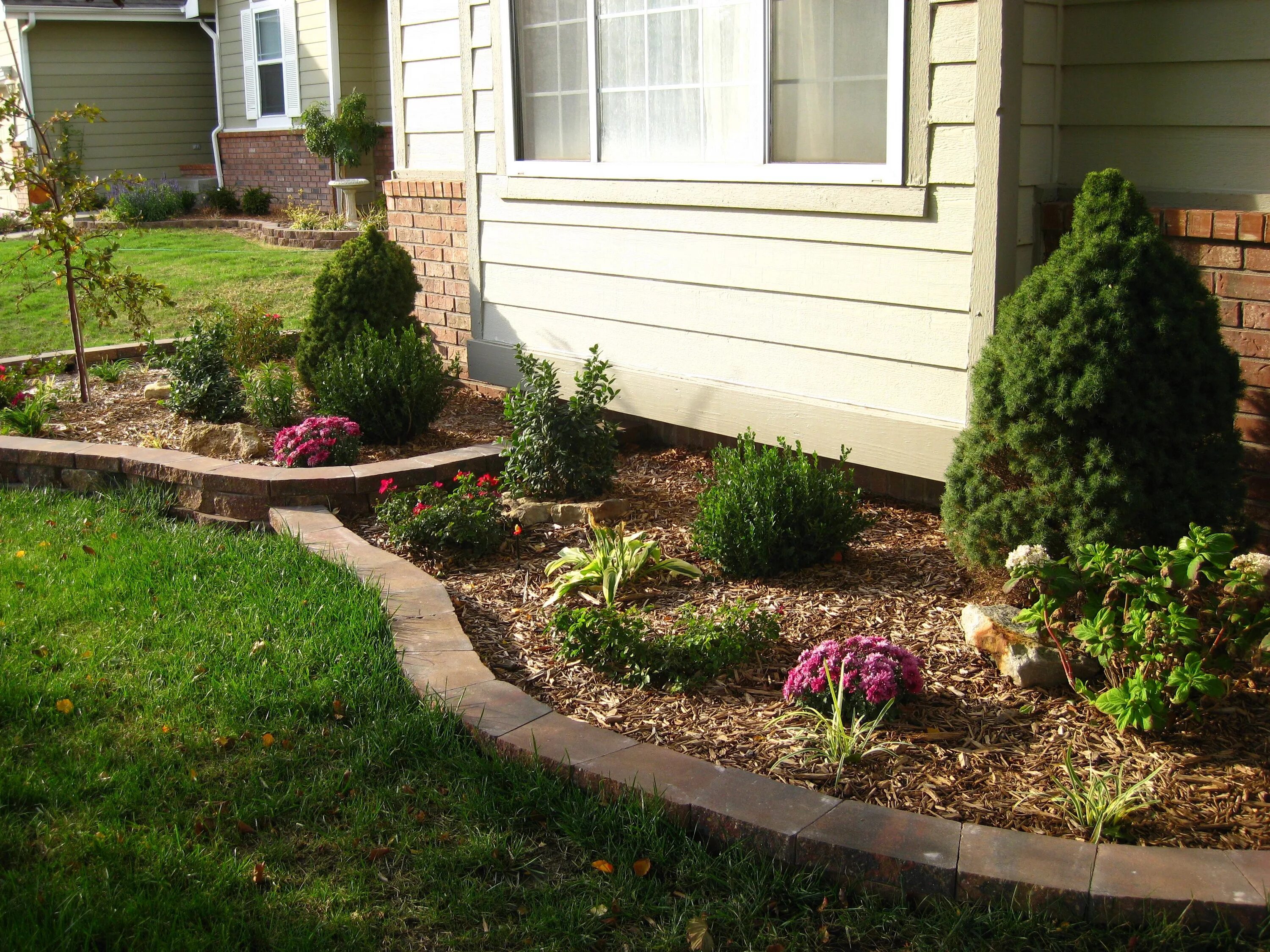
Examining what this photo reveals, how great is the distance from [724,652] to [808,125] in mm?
2515

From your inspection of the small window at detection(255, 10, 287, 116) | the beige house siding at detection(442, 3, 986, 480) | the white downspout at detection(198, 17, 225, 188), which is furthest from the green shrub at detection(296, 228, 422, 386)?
the white downspout at detection(198, 17, 225, 188)

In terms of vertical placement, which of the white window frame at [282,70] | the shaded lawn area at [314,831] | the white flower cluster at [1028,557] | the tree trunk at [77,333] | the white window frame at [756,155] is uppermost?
the white window frame at [282,70]

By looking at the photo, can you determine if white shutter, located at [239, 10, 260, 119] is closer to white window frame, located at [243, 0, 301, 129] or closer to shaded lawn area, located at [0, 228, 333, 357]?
white window frame, located at [243, 0, 301, 129]

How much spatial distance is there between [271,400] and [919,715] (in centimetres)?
436

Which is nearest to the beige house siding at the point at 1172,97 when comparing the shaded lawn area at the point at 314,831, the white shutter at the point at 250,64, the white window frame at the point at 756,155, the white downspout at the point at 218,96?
the white window frame at the point at 756,155

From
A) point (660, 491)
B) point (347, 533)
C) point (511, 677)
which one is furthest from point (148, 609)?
point (660, 491)

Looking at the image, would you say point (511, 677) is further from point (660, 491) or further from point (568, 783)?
point (660, 491)

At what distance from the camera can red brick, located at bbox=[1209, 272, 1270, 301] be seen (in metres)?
3.87

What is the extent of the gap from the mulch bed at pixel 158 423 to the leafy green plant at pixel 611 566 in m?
1.89

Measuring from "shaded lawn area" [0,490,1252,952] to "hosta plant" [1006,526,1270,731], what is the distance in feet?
2.45

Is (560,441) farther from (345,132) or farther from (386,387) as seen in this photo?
(345,132)

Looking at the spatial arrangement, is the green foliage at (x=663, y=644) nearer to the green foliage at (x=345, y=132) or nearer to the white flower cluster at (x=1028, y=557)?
the white flower cluster at (x=1028, y=557)

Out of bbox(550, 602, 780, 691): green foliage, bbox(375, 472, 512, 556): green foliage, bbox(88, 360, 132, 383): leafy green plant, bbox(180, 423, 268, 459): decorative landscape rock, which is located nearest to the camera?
bbox(550, 602, 780, 691): green foliage

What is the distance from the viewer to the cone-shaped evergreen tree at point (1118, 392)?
3.49 m
